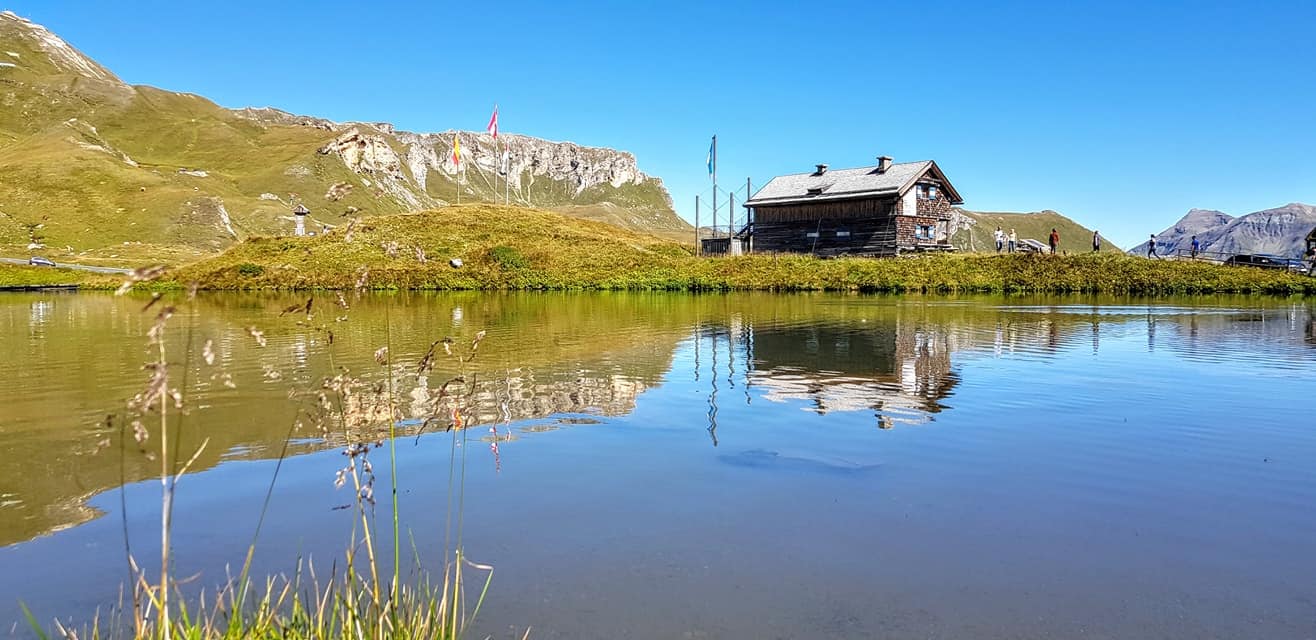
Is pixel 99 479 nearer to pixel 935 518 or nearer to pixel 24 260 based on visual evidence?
pixel 935 518

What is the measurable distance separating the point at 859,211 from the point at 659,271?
20471mm

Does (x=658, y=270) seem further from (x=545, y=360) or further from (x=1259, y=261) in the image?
(x=1259, y=261)

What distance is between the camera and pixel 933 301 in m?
44.8

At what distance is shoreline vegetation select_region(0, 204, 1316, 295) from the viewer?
177ft

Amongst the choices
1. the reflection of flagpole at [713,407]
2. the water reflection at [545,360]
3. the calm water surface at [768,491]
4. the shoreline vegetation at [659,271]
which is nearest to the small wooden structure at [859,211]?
the shoreline vegetation at [659,271]

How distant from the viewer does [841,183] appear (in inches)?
2899

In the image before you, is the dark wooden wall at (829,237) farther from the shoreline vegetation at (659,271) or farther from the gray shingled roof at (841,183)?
the shoreline vegetation at (659,271)

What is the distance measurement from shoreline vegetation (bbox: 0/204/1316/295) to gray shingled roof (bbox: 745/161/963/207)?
24.6ft

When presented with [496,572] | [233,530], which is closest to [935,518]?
[496,572]

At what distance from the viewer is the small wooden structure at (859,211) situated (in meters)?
68.8

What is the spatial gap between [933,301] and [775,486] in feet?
127

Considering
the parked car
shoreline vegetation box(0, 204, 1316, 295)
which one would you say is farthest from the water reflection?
the parked car

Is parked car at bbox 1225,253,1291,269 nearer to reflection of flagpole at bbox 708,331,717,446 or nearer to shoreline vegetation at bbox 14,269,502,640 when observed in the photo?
reflection of flagpole at bbox 708,331,717,446

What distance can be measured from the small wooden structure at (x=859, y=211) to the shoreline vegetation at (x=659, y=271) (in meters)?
5.44
